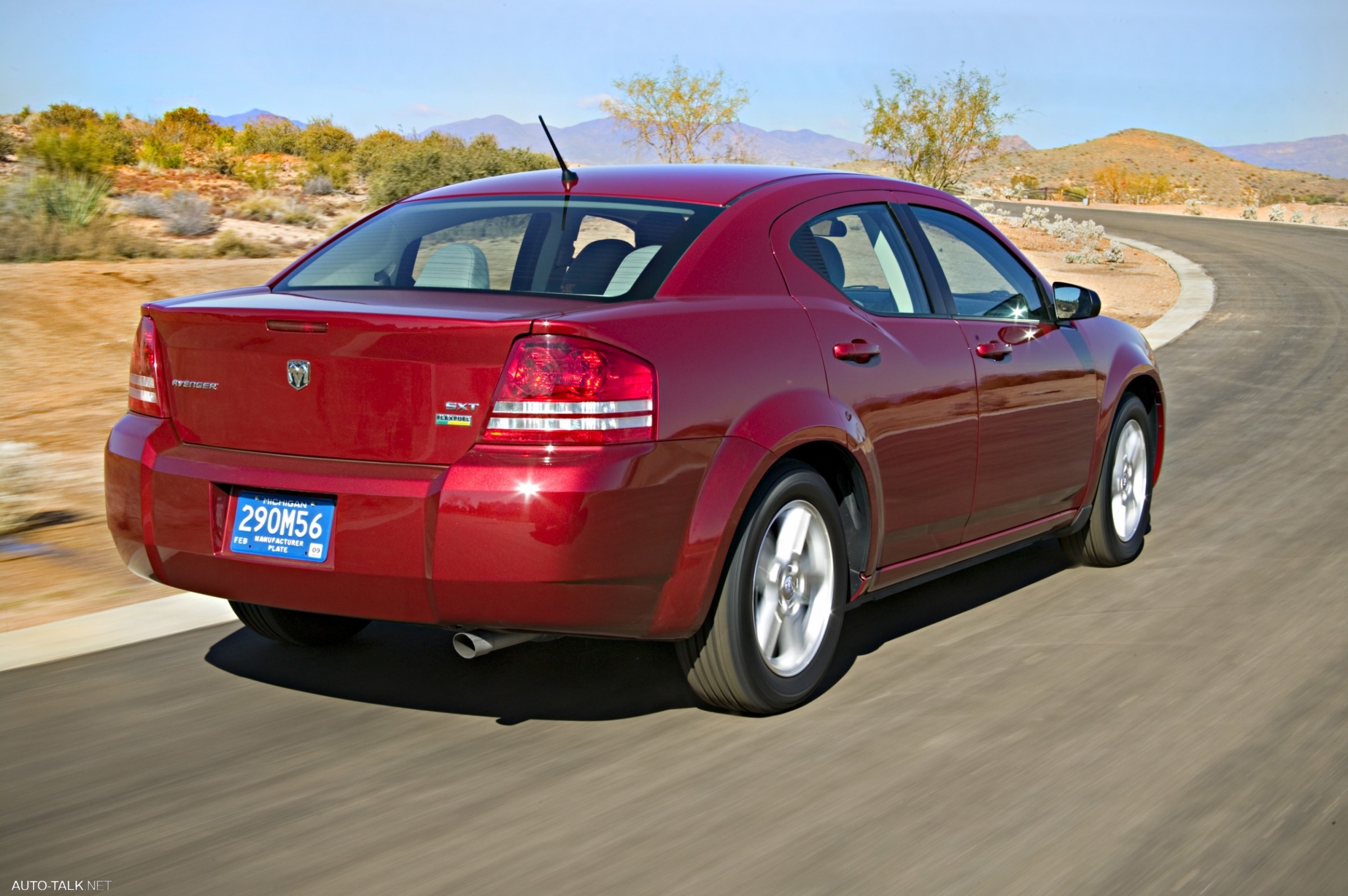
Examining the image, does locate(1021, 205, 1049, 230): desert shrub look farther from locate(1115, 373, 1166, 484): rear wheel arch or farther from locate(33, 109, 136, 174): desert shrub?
locate(1115, 373, 1166, 484): rear wheel arch

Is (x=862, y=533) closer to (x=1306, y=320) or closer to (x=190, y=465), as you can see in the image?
(x=190, y=465)

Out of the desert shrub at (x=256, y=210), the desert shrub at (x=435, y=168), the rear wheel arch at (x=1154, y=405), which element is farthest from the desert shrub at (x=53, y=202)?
the rear wheel arch at (x=1154, y=405)

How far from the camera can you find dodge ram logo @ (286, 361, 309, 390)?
13.4 feet

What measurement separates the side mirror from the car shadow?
130 cm

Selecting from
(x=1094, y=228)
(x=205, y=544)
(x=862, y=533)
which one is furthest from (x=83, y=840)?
(x=1094, y=228)

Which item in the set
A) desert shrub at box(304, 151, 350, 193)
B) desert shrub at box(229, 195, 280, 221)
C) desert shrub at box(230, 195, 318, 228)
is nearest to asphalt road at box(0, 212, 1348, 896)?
desert shrub at box(230, 195, 318, 228)

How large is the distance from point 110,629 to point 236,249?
14853mm

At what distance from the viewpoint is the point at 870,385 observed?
4770mm

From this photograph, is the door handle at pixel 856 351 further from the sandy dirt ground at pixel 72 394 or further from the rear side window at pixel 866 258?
the sandy dirt ground at pixel 72 394

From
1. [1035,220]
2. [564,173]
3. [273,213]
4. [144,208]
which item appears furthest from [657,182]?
[1035,220]

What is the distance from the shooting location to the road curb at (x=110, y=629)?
5.12 metres

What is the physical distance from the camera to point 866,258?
5.11 m

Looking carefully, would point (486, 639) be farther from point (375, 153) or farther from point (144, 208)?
point (375, 153)

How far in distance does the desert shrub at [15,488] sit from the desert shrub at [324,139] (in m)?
39.9
